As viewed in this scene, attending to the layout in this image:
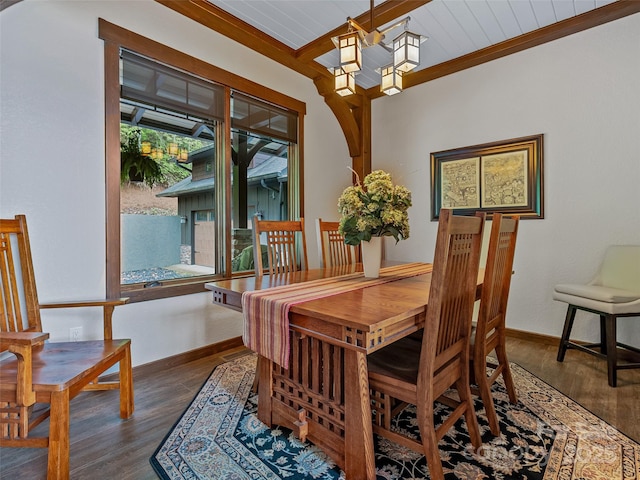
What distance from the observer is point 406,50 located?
2.00 m

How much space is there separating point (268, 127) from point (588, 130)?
2984 millimetres

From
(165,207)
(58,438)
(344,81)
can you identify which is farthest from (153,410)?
(344,81)

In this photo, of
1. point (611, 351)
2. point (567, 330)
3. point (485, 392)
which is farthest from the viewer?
point (567, 330)

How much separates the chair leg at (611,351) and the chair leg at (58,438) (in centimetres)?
315

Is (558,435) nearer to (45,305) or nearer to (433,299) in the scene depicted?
(433,299)

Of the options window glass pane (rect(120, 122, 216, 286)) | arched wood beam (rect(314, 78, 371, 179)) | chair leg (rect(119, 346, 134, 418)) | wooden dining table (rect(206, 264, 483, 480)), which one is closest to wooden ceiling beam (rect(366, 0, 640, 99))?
arched wood beam (rect(314, 78, 371, 179))

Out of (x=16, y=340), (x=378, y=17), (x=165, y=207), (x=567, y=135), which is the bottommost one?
(x=16, y=340)

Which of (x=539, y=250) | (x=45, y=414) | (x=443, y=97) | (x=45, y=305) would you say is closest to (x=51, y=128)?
(x=45, y=305)

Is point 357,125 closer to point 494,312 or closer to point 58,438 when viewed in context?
point 494,312

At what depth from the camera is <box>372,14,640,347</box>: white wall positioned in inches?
107

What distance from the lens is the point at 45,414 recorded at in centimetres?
149

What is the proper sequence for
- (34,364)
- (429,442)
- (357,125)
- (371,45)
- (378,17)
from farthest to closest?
(357,125)
(378,17)
(371,45)
(34,364)
(429,442)

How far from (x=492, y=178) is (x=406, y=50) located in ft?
6.57

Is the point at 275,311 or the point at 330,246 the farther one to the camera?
the point at 330,246
